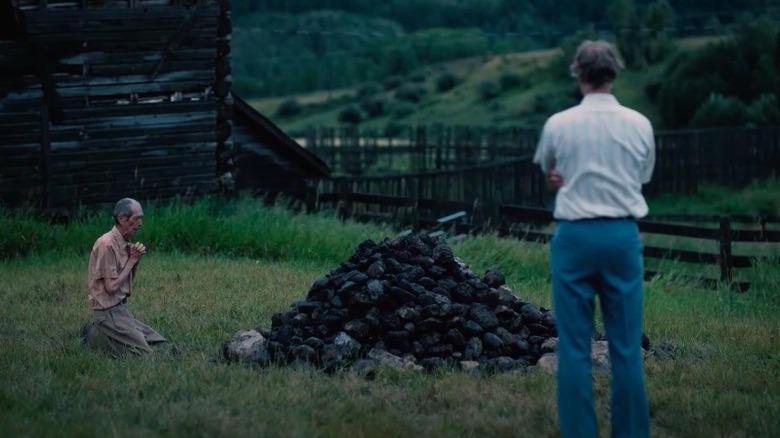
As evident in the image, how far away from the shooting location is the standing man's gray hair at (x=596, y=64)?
6.54m

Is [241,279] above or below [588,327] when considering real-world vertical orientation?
below

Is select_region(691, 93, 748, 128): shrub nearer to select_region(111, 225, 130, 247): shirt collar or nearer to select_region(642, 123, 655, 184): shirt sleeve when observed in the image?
select_region(111, 225, 130, 247): shirt collar

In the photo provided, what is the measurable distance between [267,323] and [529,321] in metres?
2.56

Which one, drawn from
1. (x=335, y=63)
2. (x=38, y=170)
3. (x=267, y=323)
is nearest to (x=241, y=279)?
(x=267, y=323)

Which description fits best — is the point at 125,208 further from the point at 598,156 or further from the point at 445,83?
the point at 445,83

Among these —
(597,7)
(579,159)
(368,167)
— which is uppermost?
(597,7)

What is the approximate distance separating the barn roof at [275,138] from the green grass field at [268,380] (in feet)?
27.3

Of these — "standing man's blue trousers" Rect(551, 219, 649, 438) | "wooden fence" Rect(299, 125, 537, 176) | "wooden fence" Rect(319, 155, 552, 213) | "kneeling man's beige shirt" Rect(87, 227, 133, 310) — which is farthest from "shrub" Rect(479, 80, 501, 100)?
"standing man's blue trousers" Rect(551, 219, 649, 438)

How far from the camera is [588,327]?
6.58 m

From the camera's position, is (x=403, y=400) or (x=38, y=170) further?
(x=38, y=170)

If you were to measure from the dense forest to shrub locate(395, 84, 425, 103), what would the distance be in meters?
7.19

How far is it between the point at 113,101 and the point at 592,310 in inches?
625

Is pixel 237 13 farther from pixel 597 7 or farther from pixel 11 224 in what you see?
pixel 11 224

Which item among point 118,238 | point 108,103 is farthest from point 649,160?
point 108,103
